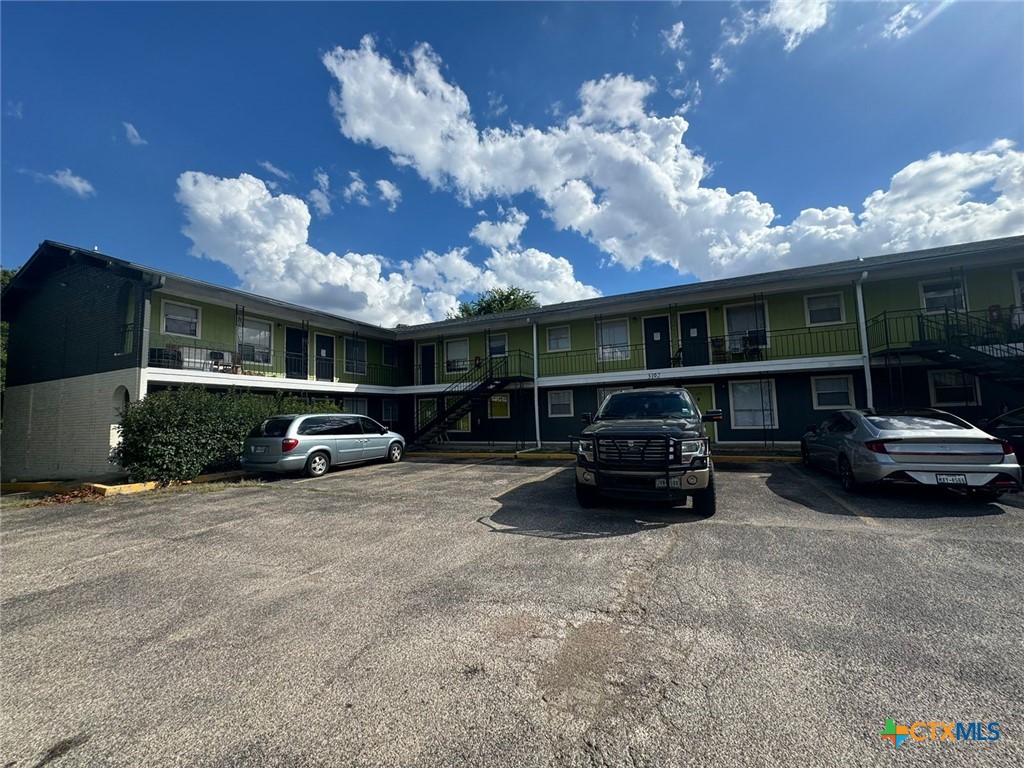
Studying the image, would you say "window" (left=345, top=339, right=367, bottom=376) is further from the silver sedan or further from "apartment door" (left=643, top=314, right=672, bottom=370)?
the silver sedan

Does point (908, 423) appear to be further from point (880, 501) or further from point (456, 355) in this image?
point (456, 355)

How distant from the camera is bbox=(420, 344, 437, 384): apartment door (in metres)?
21.3

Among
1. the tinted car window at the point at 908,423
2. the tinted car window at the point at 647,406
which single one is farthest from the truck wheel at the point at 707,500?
the tinted car window at the point at 908,423

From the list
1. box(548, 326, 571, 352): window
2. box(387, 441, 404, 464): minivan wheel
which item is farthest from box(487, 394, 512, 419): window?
box(387, 441, 404, 464): minivan wheel

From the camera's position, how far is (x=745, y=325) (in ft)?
51.4

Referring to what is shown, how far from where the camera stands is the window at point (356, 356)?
762 inches

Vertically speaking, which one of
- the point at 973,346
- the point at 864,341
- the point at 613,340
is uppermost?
the point at 613,340

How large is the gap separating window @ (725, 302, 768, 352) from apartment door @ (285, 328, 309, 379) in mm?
16444

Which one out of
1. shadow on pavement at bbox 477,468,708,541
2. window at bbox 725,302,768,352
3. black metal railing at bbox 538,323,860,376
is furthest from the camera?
window at bbox 725,302,768,352

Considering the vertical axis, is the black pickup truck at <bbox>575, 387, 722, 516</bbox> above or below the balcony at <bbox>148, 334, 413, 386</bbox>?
below

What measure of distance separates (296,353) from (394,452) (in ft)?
21.2

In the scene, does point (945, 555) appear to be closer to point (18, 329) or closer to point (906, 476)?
point (906, 476)

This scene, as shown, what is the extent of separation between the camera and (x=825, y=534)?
530 centimetres

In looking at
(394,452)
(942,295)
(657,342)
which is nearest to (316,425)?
(394,452)
